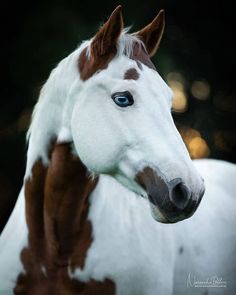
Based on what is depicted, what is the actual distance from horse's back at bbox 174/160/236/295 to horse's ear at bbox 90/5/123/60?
995mm

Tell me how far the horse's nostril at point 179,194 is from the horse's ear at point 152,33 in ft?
2.60

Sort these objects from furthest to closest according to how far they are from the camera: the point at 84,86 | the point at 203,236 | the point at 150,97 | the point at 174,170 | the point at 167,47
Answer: the point at 167,47, the point at 203,236, the point at 84,86, the point at 150,97, the point at 174,170

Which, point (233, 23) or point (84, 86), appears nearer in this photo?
point (84, 86)

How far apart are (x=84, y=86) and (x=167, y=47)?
13.6 feet

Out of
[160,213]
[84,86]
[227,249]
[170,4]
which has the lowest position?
[227,249]

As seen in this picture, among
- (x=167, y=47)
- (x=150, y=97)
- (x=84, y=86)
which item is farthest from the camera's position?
(x=167, y=47)

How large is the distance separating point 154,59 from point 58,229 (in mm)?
3382

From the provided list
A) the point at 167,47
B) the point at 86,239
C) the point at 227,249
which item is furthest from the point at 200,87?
the point at 86,239

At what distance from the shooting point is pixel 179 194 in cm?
206

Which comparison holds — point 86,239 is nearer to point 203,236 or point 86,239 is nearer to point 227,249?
point 203,236

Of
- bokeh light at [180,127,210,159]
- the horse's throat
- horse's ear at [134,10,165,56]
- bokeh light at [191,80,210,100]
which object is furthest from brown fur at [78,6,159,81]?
bokeh light at [191,80,210,100]

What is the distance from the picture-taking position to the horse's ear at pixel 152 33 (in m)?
2.54

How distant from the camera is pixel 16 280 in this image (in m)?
2.52

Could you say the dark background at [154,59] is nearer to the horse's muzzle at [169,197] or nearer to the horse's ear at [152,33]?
the horse's ear at [152,33]
